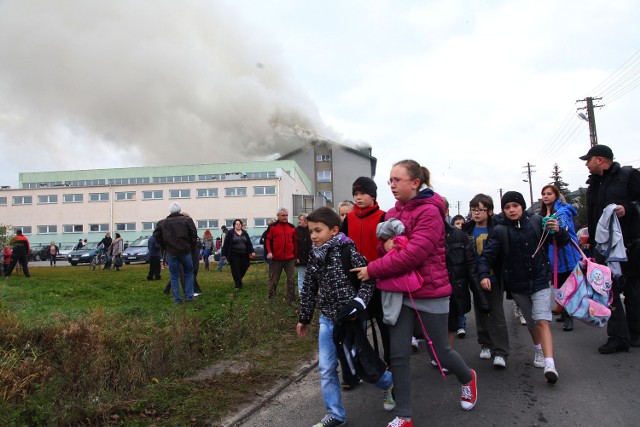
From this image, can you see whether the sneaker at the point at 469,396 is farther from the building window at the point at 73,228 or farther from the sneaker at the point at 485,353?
the building window at the point at 73,228

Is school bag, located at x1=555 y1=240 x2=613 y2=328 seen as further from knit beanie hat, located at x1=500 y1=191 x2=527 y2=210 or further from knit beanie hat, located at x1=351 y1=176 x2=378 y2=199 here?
knit beanie hat, located at x1=351 y1=176 x2=378 y2=199

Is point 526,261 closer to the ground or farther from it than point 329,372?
farther from it

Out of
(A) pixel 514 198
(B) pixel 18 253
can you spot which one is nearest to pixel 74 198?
(B) pixel 18 253

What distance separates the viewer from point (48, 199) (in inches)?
1900

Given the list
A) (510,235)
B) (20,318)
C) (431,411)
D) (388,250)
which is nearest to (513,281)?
(510,235)

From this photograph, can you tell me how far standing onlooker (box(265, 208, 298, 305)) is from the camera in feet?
26.2

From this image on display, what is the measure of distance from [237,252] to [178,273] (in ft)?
6.77

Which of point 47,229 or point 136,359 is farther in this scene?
point 47,229

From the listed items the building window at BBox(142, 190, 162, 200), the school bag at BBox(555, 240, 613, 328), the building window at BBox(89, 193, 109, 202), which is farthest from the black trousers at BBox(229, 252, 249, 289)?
the building window at BBox(89, 193, 109, 202)

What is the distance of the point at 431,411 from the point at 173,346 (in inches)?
112

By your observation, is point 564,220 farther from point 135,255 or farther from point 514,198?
point 135,255

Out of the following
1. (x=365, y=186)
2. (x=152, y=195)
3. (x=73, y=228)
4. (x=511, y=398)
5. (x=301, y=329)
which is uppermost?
(x=152, y=195)

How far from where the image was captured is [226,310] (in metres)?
6.64

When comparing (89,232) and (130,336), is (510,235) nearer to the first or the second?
(130,336)
